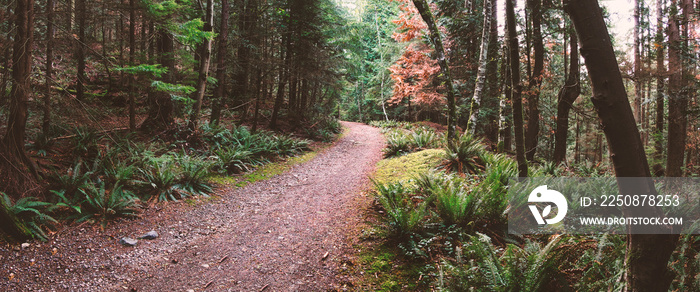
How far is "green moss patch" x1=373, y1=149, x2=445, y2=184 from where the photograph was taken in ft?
25.1

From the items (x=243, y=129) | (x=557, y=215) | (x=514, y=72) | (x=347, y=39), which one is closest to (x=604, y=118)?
(x=557, y=215)

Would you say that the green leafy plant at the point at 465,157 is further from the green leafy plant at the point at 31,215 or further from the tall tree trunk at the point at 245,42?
the tall tree trunk at the point at 245,42

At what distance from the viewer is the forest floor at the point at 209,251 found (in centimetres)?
366

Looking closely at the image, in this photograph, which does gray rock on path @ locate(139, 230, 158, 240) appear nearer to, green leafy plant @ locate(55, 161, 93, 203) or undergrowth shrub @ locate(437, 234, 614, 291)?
green leafy plant @ locate(55, 161, 93, 203)

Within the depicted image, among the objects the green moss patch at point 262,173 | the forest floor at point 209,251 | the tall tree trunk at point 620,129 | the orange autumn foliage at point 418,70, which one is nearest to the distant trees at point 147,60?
the forest floor at point 209,251

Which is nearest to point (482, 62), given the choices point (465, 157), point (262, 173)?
point (465, 157)

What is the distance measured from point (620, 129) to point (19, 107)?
816 cm

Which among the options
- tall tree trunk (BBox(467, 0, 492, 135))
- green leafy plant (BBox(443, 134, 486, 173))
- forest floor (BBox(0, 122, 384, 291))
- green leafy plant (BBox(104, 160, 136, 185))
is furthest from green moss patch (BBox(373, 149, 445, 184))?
green leafy plant (BBox(104, 160, 136, 185))

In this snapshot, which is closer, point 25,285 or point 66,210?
point 25,285

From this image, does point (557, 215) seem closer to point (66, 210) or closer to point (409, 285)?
point (409, 285)

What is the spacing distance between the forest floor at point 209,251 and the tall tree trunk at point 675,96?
9.82m

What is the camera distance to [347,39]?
15.3m

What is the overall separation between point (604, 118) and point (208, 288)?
4.34 metres

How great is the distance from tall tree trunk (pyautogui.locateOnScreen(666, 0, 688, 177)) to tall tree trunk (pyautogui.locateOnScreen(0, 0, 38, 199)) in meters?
14.6
